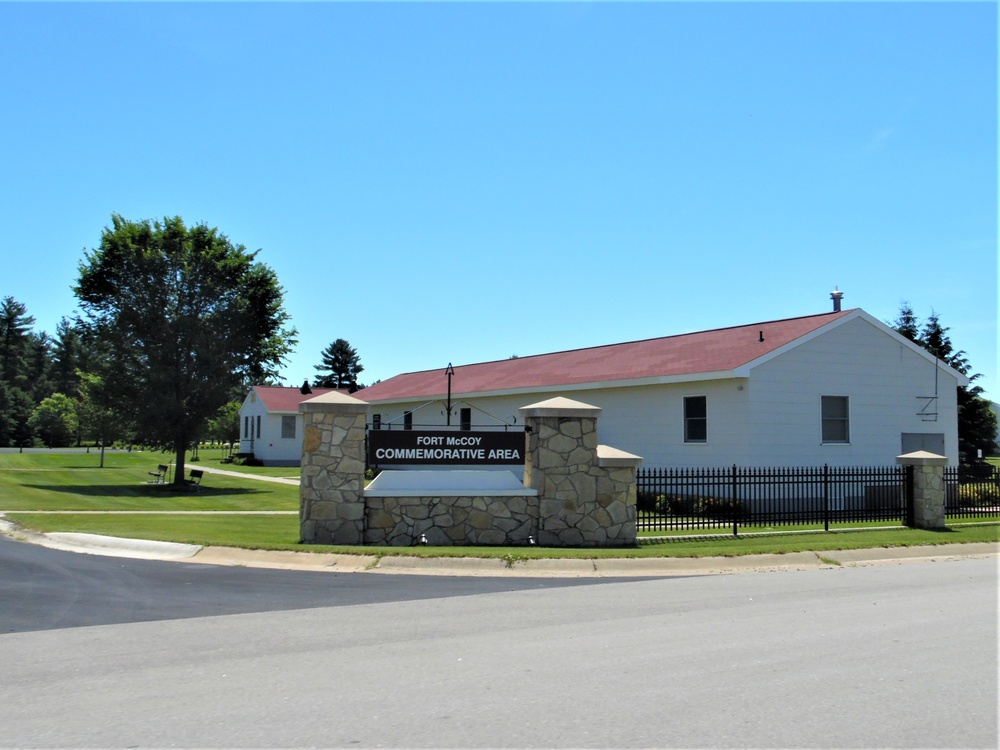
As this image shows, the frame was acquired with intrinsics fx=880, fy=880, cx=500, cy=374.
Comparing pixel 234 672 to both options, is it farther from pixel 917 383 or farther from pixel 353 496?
→ pixel 917 383

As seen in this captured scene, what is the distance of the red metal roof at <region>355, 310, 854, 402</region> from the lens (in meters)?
24.7

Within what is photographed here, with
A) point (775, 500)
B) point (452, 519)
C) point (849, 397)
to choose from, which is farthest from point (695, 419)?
point (452, 519)

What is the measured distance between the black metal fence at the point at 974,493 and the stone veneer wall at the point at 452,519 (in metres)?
11.8

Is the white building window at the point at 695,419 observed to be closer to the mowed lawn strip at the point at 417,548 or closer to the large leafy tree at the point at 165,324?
the mowed lawn strip at the point at 417,548

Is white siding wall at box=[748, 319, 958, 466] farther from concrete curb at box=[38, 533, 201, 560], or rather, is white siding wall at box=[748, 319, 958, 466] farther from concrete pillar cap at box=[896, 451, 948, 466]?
concrete curb at box=[38, 533, 201, 560]

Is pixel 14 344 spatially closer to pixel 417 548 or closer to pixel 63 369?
pixel 63 369

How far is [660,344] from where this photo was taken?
3039 centimetres

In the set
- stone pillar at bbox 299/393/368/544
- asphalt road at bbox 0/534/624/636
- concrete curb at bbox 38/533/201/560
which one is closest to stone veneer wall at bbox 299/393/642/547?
stone pillar at bbox 299/393/368/544

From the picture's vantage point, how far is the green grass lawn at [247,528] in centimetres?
1478

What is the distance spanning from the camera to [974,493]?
949 inches

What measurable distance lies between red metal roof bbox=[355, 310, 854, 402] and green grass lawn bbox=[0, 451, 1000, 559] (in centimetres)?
664

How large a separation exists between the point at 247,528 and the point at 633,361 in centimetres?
1477

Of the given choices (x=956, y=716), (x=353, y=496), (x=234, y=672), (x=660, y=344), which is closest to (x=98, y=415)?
(x=660, y=344)

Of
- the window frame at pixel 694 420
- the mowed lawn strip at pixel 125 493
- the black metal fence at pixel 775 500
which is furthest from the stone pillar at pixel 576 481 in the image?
the mowed lawn strip at pixel 125 493
